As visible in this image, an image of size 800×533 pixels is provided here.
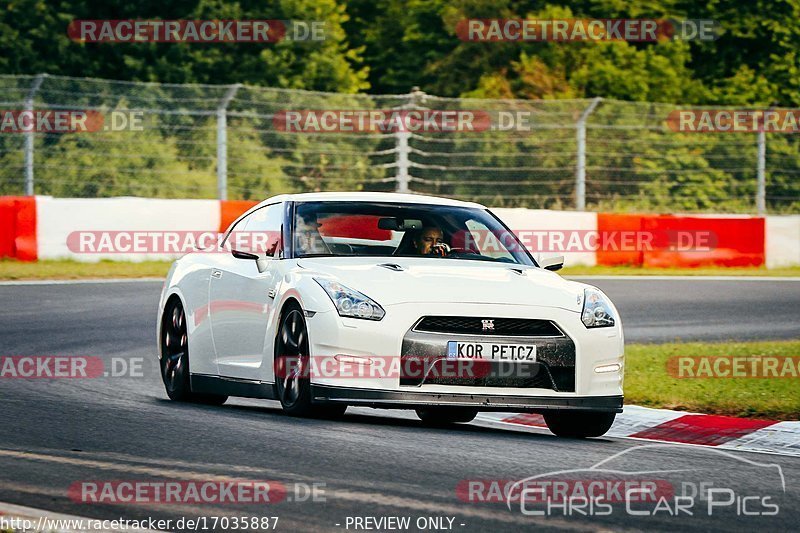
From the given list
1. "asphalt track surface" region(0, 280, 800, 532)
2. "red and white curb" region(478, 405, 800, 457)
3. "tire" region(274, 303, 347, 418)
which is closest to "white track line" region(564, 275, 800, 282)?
"asphalt track surface" region(0, 280, 800, 532)

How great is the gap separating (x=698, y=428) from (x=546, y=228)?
1418 centimetres

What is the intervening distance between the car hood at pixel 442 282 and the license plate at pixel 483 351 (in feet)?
0.86

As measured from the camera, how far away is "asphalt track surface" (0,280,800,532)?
6.18 metres

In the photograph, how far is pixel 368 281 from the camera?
348 inches

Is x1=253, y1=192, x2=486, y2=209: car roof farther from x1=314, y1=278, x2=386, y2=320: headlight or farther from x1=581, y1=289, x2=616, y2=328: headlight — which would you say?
x1=581, y1=289, x2=616, y2=328: headlight

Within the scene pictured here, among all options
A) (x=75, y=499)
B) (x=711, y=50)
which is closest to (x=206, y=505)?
(x=75, y=499)

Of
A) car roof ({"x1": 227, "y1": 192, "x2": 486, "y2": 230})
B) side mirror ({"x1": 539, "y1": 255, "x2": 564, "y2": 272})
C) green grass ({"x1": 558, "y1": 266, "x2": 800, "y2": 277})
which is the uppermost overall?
car roof ({"x1": 227, "y1": 192, "x2": 486, "y2": 230})

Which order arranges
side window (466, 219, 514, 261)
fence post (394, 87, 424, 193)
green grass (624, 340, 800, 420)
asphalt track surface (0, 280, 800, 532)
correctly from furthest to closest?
fence post (394, 87, 424, 193)
green grass (624, 340, 800, 420)
side window (466, 219, 514, 261)
asphalt track surface (0, 280, 800, 532)

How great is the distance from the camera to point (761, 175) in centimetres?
2648

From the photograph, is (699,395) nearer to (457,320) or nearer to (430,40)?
(457,320)

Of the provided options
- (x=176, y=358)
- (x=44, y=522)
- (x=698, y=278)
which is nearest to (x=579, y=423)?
(x=176, y=358)

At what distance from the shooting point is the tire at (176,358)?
1064cm

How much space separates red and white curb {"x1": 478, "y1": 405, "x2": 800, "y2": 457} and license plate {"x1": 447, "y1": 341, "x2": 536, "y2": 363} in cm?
126

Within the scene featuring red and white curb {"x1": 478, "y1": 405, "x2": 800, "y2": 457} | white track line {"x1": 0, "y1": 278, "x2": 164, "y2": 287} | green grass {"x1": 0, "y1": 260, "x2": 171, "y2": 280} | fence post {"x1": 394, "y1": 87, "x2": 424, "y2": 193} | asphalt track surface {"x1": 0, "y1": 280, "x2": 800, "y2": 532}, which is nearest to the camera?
asphalt track surface {"x1": 0, "y1": 280, "x2": 800, "y2": 532}
